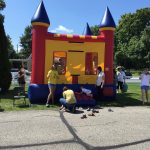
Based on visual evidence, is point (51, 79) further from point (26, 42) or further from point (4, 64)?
point (26, 42)

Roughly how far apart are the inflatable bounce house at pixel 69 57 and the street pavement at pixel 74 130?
258 cm

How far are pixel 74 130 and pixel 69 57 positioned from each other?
22.0 ft

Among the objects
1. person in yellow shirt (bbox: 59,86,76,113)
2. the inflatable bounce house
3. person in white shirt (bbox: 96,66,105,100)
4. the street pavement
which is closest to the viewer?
the street pavement

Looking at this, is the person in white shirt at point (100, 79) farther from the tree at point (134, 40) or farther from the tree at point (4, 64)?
the tree at point (134, 40)

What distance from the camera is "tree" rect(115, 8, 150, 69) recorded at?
205 ft

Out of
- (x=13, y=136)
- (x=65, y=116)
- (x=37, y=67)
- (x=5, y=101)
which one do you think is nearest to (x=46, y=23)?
(x=37, y=67)

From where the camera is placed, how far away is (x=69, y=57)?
16062 mm

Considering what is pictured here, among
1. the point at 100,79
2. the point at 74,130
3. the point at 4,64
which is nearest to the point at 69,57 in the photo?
the point at 100,79

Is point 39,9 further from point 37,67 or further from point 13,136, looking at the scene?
point 13,136

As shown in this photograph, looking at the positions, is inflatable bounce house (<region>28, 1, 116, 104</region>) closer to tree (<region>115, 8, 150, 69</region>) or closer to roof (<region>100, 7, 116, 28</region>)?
roof (<region>100, 7, 116, 28</region>)

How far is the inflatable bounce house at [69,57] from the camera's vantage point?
Answer: 50.3 feet

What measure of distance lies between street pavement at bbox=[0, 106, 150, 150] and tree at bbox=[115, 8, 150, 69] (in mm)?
49933

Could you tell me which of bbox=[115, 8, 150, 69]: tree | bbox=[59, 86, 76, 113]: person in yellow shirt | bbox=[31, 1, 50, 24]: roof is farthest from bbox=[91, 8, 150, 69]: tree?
bbox=[59, 86, 76, 113]: person in yellow shirt

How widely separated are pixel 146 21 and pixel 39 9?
2285 inches
